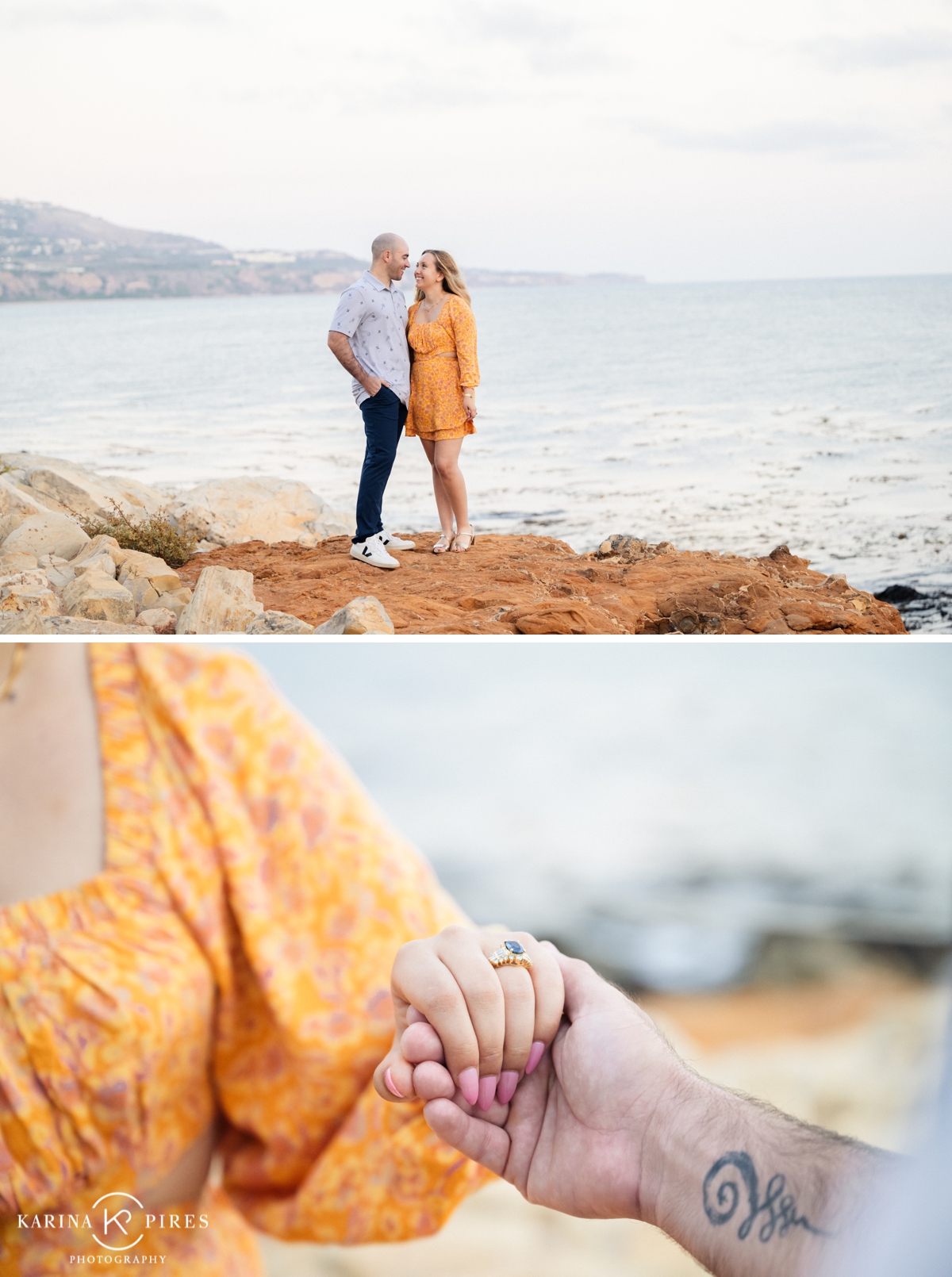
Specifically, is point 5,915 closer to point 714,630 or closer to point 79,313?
point 714,630

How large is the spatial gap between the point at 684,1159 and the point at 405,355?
2.35m

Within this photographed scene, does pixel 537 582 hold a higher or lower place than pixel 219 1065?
higher

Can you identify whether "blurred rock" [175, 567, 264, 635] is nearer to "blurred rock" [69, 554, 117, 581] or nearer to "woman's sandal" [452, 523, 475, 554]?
"blurred rock" [69, 554, 117, 581]

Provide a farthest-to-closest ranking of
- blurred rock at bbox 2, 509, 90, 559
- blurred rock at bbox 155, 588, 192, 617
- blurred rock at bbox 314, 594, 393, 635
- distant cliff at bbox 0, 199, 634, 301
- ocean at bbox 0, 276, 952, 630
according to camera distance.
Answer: ocean at bbox 0, 276, 952, 630 < distant cliff at bbox 0, 199, 634, 301 < blurred rock at bbox 2, 509, 90, 559 < blurred rock at bbox 155, 588, 192, 617 < blurred rock at bbox 314, 594, 393, 635

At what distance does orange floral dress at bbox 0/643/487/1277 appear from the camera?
944mm

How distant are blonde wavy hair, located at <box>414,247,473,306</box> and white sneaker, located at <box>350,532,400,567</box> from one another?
31.4 inches

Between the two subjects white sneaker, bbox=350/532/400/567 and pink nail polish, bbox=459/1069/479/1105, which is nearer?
pink nail polish, bbox=459/1069/479/1105

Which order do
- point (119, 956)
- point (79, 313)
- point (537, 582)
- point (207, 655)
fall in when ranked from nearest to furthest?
point (119, 956), point (207, 655), point (537, 582), point (79, 313)

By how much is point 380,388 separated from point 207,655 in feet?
6.20

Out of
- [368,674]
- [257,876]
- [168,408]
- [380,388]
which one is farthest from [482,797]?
[168,408]

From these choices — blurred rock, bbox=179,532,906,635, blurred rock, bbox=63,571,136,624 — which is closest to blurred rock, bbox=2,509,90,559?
blurred rock, bbox=179,532,906,635

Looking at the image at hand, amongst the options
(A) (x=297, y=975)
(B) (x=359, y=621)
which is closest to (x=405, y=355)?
(B) (x=359, y=621)

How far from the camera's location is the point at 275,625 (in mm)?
1907

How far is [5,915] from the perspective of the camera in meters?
0.97
